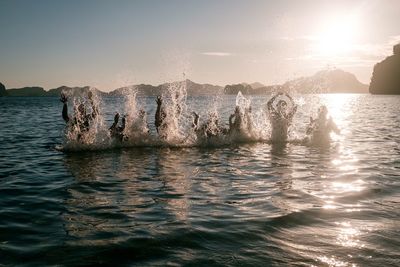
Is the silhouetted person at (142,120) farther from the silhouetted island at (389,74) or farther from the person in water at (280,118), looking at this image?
the silhouetted island at (389,74)

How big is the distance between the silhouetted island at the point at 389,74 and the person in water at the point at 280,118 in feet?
585

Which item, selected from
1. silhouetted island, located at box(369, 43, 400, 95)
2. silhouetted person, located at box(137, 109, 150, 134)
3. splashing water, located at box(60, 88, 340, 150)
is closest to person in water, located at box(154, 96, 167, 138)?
splashing water, located at box(60, 88, 340, 150)

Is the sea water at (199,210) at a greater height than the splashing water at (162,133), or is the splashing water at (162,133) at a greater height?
the splashing water at (162,133)

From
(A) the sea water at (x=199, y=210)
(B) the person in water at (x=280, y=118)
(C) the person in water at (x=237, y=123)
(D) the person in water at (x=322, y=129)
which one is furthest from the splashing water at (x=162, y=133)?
(A) the sea water at (x=199, y=210)

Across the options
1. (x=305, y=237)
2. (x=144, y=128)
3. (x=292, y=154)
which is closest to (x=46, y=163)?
(x=144, y=128)

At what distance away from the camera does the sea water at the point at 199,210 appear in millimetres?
6691

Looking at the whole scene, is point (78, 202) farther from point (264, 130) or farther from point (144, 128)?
point (264, 130)

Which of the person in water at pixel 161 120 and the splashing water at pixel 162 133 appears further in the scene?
the person in water at pixel 161 120

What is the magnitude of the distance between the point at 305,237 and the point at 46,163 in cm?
A: 1279

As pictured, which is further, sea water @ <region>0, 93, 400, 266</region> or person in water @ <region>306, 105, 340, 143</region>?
person in water @ <region>306, 105, 340, 143</region>

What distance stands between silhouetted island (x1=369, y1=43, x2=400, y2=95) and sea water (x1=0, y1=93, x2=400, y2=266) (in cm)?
18360

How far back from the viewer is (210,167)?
16.0 meters

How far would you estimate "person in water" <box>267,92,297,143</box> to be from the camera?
24.0 meters

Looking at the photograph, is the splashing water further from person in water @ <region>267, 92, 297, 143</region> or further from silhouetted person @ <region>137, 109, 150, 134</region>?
person in water @ <region>267, 92, 297, 143</region>
